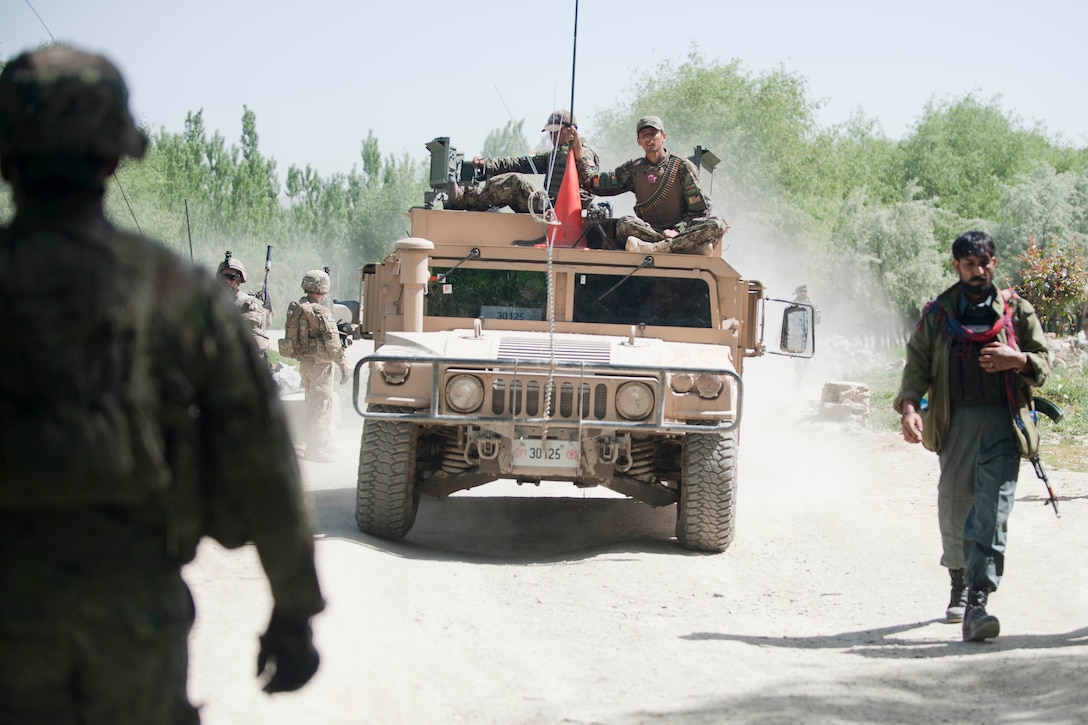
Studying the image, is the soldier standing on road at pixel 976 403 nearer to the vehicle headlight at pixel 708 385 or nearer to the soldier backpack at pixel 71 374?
the vehicle headlight at pixel 708 385

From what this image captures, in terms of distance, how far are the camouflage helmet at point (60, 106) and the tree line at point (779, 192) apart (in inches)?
A: 960

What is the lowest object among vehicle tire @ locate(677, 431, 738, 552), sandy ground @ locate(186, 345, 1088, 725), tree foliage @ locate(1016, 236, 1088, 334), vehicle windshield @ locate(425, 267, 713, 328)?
sandy ground @ locate(186, 345, 1088, 725)

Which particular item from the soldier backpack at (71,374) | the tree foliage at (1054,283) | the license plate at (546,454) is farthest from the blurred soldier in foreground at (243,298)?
the tree foliage at (1054,283)

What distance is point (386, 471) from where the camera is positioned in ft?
24.1

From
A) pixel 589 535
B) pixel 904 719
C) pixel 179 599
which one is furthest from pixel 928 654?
pixel 179 599

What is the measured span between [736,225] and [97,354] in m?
41.4

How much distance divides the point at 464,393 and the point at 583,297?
1487 mm

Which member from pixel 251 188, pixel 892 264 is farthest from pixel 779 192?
pixel 251 188

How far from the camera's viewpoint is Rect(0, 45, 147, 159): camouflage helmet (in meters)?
2.11

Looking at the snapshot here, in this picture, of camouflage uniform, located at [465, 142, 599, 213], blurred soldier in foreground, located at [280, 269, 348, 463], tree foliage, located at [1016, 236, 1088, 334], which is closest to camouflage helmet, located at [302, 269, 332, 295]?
blurred soldier in foreground, located at [280, 269, 348, 463]

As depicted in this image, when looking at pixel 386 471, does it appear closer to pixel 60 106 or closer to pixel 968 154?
pixel 60 106

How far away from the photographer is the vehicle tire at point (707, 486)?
7309mm

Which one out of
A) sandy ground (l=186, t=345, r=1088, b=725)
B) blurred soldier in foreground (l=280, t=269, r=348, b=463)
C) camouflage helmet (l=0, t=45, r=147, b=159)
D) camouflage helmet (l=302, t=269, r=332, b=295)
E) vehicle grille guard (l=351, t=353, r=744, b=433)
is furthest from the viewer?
blurred soldier in foreground (l=280, t=269, r=348, b=463)

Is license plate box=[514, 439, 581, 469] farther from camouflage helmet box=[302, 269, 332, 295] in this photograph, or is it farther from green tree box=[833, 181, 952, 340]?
green tree box=[833, 181, 952, 340]
